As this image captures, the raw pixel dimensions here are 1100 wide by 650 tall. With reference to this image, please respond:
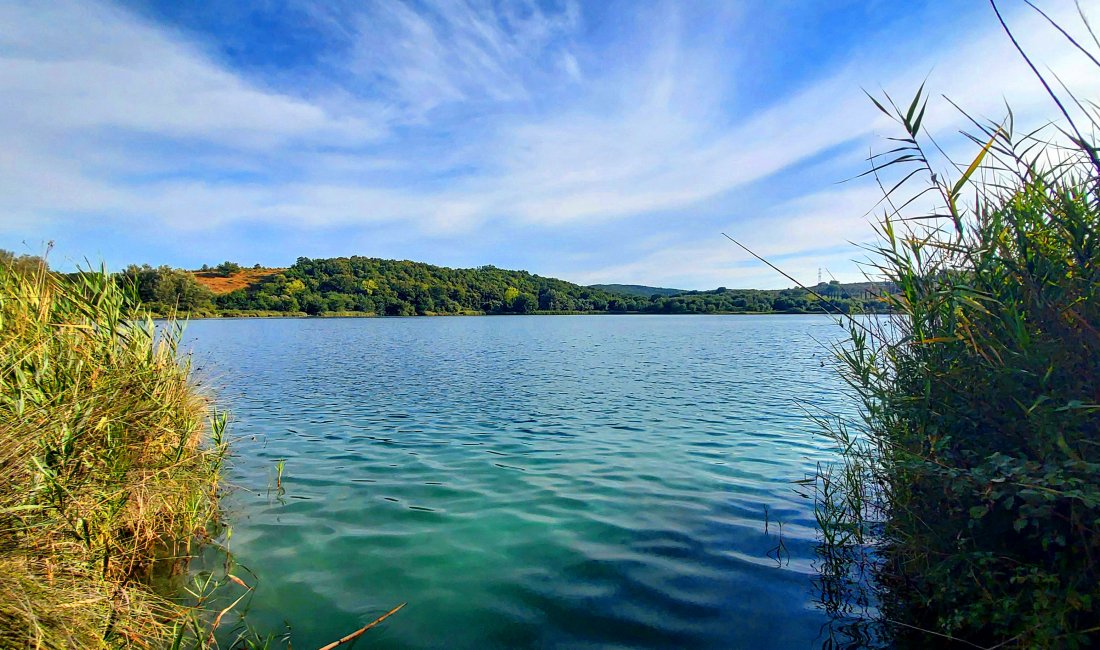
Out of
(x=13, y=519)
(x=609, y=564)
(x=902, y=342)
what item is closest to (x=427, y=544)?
(x=609, y=564)

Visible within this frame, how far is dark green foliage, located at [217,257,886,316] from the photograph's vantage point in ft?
380

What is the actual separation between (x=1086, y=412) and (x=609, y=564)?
4.69 meters

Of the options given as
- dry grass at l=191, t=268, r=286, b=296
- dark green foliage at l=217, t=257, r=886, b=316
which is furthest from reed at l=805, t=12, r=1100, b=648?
dry grass at l=191, t=268, r=286, b=296

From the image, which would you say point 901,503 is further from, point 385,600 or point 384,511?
point 384,511

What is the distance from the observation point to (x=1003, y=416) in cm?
394

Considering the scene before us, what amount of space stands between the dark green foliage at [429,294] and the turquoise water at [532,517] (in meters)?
92.7

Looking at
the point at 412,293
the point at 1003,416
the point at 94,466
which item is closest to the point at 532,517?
the point at 94,466

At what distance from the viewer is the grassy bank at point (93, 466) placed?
3.71m

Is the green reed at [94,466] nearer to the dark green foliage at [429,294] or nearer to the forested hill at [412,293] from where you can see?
the forested hill at [412,293]

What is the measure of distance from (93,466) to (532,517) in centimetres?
530

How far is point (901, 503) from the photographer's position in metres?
4.81

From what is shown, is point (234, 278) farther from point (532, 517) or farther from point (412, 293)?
point (532, 517)

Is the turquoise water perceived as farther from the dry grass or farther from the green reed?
the dry grass

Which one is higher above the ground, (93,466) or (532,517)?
(93,466)
